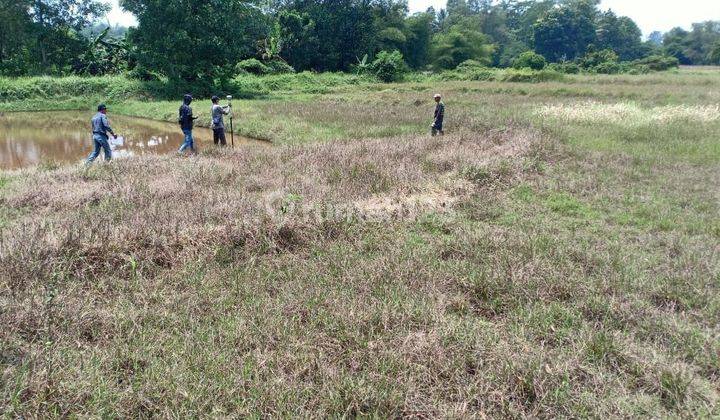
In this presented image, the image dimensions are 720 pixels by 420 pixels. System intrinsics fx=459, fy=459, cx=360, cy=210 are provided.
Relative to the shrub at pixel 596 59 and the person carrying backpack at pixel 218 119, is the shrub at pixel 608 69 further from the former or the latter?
the person carrying backpack at pixel 218 119

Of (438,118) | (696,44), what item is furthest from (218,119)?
(696,44)

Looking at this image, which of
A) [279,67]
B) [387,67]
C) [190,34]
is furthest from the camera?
[387,67]

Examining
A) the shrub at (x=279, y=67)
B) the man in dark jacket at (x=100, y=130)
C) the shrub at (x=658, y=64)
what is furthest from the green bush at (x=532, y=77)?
the man in dark jacket at (x=100, y=130)

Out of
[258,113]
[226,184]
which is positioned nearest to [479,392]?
[226,184]

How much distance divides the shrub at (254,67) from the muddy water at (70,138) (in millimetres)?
16411

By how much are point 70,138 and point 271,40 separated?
85.0ft

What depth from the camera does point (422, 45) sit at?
5288 centimetres

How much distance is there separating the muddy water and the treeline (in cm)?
756

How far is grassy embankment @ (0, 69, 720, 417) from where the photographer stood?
2.97 meters

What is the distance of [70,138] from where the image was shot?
15086 millimetres

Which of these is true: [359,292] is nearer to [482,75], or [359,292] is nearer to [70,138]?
[70,138]

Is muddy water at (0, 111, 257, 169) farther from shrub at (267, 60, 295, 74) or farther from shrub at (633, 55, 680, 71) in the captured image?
shrub at (633, 55, 680, 71)

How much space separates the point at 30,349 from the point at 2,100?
89.5 ft

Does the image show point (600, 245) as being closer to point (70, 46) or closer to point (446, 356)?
point (446, 356)
